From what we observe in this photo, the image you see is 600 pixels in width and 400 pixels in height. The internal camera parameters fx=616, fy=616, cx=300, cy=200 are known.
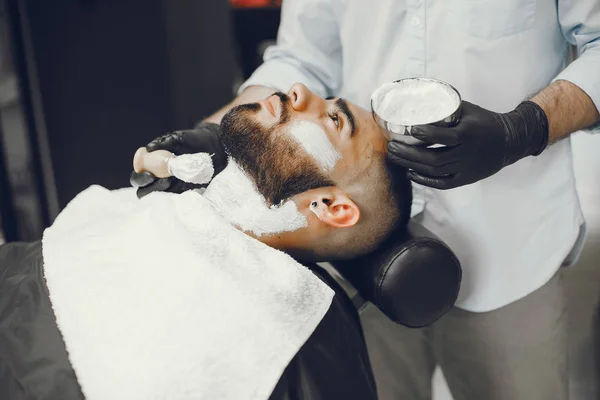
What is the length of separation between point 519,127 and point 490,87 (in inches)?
7.4

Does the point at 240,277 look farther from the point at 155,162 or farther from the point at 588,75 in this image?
the point at 588,75

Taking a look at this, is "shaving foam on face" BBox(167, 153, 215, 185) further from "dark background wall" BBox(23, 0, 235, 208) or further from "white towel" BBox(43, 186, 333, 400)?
"dark background wall" BBox(23, 0, 235, 208)

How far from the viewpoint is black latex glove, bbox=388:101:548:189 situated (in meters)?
1.17

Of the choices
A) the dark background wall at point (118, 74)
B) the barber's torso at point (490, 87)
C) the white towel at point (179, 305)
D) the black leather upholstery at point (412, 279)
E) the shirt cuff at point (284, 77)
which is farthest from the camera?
the dark background wall at point (118, 74)

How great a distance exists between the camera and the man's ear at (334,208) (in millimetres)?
1286

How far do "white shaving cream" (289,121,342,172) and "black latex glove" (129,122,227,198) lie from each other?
25 cm

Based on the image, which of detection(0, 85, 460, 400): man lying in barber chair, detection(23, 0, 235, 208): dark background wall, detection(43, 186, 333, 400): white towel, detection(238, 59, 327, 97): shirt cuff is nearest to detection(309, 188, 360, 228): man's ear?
detection(0, 85, 460, 400): man lying in barber chair

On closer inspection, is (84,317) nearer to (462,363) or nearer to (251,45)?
(462,363)

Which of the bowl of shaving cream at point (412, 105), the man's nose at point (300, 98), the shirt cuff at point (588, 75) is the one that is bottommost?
the man's nose at point (300, 98)

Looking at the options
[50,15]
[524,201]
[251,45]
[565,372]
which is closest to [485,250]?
[524,201]

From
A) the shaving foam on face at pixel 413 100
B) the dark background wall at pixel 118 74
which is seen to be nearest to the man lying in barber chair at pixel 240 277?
the shaving foam on face at pixel 413 100

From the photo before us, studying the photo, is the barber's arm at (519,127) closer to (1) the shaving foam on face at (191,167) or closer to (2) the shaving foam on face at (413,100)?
(2) the shaving foam on face at (413,100)

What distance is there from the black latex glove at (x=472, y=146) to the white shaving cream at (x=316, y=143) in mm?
142

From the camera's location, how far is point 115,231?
4.33 ft
